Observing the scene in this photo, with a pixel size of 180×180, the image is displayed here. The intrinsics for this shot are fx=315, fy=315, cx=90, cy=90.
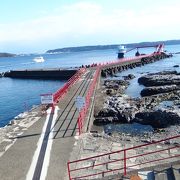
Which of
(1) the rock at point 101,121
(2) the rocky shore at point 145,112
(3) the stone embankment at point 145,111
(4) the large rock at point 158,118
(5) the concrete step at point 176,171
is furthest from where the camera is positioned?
(1) the rock at point 101,121

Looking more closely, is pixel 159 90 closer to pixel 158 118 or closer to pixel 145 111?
pixel 145 111

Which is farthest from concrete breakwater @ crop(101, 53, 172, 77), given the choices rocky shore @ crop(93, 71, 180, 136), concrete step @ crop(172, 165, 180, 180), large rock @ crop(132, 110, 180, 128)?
concrete step @ crop(172, 165, 180, 180)

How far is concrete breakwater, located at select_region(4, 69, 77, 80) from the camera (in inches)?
2184

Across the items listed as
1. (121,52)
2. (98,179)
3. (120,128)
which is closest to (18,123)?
(120,128)

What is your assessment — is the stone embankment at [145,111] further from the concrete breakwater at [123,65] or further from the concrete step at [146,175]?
the concrete breakwater at [123,65]

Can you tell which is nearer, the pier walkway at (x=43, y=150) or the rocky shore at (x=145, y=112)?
the pier walkway at (x=43, y=150)

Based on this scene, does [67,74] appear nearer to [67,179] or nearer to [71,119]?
[71,119]

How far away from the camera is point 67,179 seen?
10844mm

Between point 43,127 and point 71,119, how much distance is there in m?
1.78

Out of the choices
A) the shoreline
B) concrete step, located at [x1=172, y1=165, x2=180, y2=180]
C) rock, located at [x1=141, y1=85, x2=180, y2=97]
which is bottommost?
rock, located at [x1=141, y1=85, x2=180, y2=97]

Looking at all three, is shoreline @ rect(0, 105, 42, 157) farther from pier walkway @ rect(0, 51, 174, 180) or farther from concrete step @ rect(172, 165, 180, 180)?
concrete step @ rect(172, 165, 180, 180)

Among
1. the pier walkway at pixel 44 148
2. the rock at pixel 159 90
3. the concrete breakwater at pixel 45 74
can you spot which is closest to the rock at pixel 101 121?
the pier walkway at pixel 44 148

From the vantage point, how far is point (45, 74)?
2350 inches

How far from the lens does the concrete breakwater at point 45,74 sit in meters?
55.5
